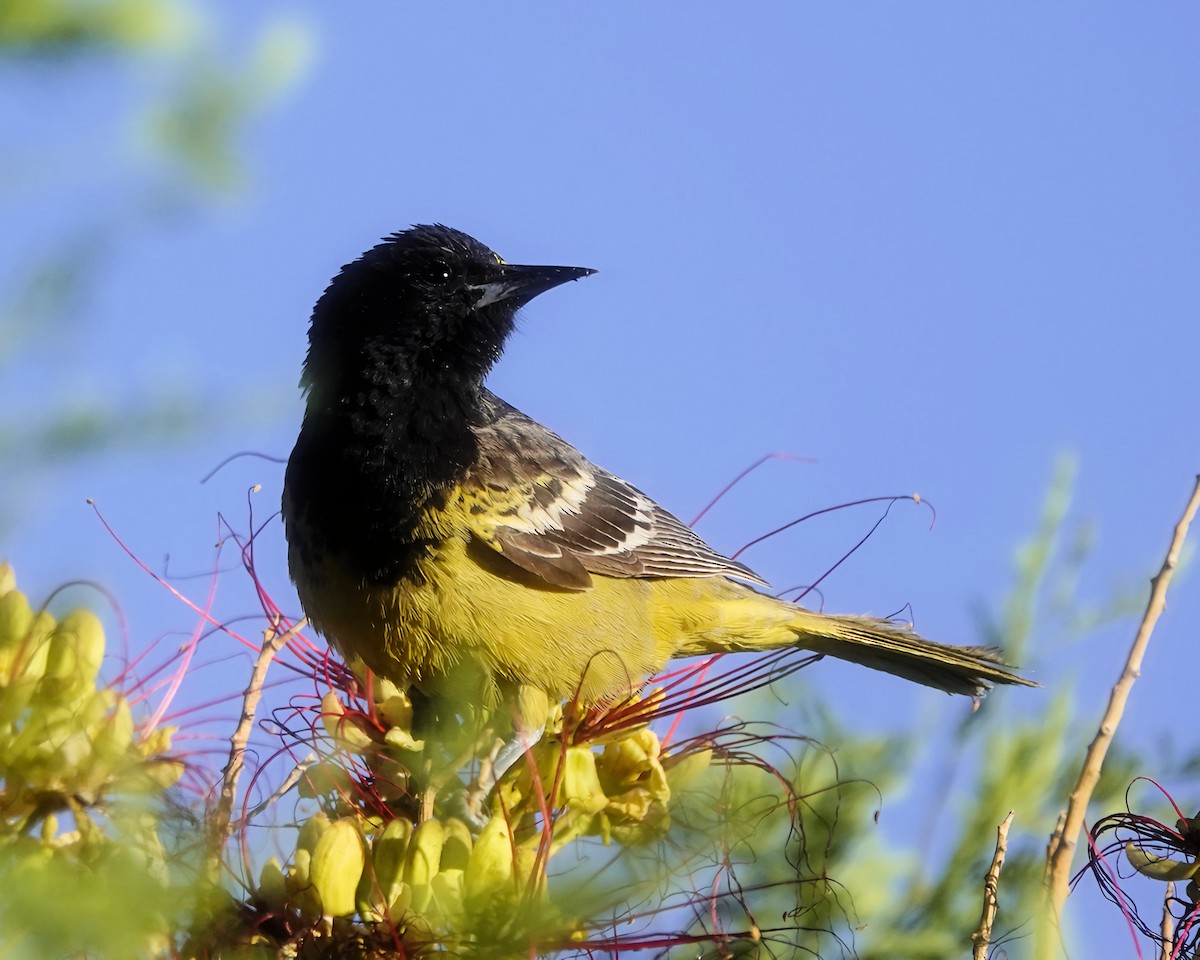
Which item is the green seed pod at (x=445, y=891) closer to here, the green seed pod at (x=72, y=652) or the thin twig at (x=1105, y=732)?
the green seed pod at (x=72, y=652)

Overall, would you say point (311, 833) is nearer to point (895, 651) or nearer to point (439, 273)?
point (439, 273)

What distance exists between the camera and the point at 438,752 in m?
3.23

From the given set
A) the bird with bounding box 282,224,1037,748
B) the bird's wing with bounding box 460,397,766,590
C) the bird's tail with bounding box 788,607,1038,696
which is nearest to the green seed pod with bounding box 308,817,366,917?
the bird with bounding box 282,224,1037,748

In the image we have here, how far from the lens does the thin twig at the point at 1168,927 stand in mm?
2580

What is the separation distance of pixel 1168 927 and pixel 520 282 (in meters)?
3.01

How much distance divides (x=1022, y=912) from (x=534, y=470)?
2.44 meters

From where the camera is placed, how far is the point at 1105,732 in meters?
2.58

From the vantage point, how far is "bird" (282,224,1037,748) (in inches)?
170

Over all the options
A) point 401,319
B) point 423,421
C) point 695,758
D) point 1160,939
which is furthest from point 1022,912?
point 401,319

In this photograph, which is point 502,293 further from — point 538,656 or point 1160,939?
point 1160,939

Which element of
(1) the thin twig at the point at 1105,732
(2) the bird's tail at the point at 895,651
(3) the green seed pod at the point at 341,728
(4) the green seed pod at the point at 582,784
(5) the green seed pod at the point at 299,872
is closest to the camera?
(1) the thin twig at the point at 1105,732

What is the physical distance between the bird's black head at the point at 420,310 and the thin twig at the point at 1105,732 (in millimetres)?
2520

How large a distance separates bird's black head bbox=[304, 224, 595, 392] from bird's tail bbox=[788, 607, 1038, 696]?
1765 mm

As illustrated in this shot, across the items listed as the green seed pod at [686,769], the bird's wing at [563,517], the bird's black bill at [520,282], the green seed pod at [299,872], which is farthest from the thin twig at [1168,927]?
the bird's black bill at [520,282]
